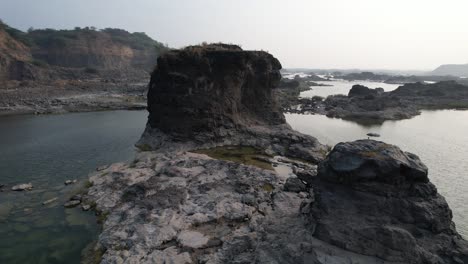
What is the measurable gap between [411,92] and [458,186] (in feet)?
290

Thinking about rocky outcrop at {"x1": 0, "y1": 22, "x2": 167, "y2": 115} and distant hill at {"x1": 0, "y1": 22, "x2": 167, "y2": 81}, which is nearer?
rocky outcrop at {"x1": 0, "y1": 22, "x2": 167, "y2": 115}

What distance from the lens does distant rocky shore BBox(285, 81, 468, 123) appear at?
7256 cm

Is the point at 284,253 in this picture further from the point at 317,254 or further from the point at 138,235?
the point at 138,235

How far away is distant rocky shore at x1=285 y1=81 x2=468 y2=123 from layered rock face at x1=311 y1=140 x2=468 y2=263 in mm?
52566

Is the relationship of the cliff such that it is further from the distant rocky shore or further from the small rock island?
the small rock island

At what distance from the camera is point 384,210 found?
1711cm

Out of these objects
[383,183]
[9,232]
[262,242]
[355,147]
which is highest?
[355,147]

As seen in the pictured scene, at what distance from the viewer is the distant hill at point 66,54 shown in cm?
10088

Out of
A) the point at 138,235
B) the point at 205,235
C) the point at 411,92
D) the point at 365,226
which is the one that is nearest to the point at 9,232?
the point at 138,235

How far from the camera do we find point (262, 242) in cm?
1792

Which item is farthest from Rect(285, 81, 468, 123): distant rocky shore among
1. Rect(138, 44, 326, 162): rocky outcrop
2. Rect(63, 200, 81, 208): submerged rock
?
Rect(63, 200, 81, 208): submerged rock

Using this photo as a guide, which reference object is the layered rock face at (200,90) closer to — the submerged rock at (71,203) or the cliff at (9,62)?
the submerged rock at (71,203)

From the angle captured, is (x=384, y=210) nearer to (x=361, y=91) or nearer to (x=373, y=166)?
(x=373, y=166)

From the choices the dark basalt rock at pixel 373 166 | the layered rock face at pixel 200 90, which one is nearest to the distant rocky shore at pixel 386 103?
the layered rock face at pixel 200 90
